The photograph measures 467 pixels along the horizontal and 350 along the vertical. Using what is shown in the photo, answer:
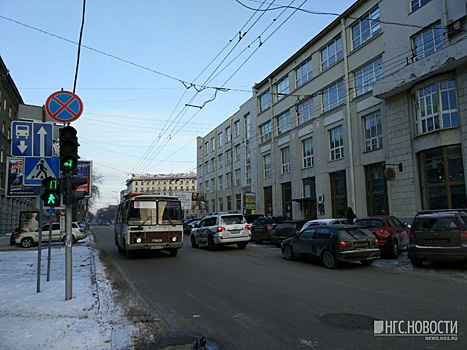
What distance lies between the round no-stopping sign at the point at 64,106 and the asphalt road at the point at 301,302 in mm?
4158

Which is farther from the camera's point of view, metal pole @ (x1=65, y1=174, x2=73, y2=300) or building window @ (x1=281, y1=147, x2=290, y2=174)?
building window @ (x1=281, y1=147, x2=290, y2=174)

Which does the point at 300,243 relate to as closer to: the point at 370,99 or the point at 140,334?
the point at 140,334

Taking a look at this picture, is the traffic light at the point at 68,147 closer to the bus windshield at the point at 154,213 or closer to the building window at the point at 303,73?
the bus windshield at the point at 154,213

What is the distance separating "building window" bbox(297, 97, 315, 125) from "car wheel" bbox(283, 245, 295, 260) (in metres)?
20.0

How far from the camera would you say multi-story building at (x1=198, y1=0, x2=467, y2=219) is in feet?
64.3

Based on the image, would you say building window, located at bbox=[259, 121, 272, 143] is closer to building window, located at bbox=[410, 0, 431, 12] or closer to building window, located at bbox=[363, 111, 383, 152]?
building window, located at bbox=[363, 111, 383, 152]

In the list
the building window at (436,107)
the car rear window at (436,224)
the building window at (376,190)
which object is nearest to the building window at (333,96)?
the building window at (376,190)

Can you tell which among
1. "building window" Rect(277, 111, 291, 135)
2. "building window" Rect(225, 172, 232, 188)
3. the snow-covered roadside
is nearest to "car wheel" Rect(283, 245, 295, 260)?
the snow-covered roadside

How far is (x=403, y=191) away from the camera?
72.4 ft

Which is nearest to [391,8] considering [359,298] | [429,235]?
[429,235]

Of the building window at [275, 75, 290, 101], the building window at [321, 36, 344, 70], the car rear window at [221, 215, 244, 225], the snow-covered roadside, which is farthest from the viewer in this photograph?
the building window at [275, 75, 290, 101]

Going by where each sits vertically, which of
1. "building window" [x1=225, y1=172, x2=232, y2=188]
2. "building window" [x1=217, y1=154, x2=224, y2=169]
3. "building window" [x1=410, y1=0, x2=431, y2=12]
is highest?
"building window" [x1=410, y1=0, x2=431, y2=12]

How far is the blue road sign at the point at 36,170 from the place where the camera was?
8102 millimetres

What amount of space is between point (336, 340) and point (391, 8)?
24461 mm
